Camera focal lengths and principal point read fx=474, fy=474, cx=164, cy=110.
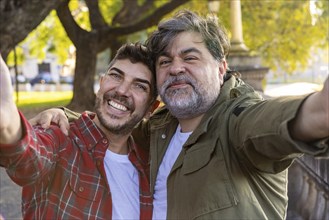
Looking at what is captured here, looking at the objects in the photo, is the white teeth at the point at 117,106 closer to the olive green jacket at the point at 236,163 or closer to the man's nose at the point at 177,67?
the man's nose at the point at 177,67

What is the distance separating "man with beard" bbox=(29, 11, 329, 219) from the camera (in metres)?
1.90

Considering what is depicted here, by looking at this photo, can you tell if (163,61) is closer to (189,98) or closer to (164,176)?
(189,98)

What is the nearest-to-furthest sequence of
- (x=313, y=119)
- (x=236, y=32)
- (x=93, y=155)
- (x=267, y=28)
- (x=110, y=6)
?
1. (x=313, y=119)
2. (x=93, y=155)
3. (x=236, y=32)
4. (x=110, y=6)
5. (x=267, y=28)

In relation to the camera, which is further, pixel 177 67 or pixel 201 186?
pixel 177 67

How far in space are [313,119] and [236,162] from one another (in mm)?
605

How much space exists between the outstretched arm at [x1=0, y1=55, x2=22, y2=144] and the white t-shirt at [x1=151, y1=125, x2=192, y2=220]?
3.47 ft

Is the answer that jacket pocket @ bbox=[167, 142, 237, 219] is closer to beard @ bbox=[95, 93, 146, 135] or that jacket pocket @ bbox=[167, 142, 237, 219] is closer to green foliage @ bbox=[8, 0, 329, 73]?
beard @ bbox=[95, 93, 146, 135]

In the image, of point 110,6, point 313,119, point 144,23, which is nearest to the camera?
point 313,119

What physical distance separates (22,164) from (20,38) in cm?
681

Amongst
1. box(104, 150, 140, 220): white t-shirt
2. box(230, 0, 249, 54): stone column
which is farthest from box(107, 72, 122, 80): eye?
box(230, 0, 249, 54): stone column

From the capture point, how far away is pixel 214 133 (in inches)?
96.9

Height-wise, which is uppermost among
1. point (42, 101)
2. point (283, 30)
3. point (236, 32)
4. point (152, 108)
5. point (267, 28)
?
point (152, 108)

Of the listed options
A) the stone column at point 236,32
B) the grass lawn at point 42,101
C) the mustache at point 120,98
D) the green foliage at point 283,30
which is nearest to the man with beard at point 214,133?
the mustache at point 120,98

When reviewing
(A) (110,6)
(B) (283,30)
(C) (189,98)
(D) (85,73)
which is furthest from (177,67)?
(B) (283,30)
